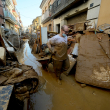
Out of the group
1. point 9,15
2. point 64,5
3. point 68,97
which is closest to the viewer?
point 68,97

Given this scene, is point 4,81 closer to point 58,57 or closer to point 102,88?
point 58,57

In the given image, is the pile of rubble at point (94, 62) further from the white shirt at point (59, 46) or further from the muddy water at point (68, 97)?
the white shirt at point (59, 46)

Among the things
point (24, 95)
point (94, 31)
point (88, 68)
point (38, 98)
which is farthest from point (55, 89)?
point (94, 31)

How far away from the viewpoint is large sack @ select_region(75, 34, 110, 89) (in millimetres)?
2176

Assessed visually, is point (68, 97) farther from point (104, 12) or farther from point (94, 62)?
point (104, 12)

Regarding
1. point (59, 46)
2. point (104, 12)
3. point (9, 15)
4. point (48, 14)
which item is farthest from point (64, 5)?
point (9, 15)

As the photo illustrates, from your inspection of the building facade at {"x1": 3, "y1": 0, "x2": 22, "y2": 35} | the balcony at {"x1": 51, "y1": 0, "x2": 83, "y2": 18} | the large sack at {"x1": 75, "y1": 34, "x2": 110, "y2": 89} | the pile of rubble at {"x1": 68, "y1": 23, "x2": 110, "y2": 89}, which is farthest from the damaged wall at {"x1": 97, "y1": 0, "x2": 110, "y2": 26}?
the building facade at {"x1": 3, "y1": 0, "x2": 22, "y2": 35}

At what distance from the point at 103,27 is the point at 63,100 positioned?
A: 361cm

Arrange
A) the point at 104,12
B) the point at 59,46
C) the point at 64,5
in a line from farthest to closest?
the point at 64,5 → the point at 104,12 → the point at 59,46

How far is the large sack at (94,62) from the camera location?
2.18m

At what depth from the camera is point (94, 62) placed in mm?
2457

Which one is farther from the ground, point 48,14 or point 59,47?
point 48,14

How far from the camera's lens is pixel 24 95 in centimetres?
158

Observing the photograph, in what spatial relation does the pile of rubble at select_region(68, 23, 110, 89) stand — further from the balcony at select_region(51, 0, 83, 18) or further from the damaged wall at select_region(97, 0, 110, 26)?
the balcony at select_region(51, 0, 83, 18)
